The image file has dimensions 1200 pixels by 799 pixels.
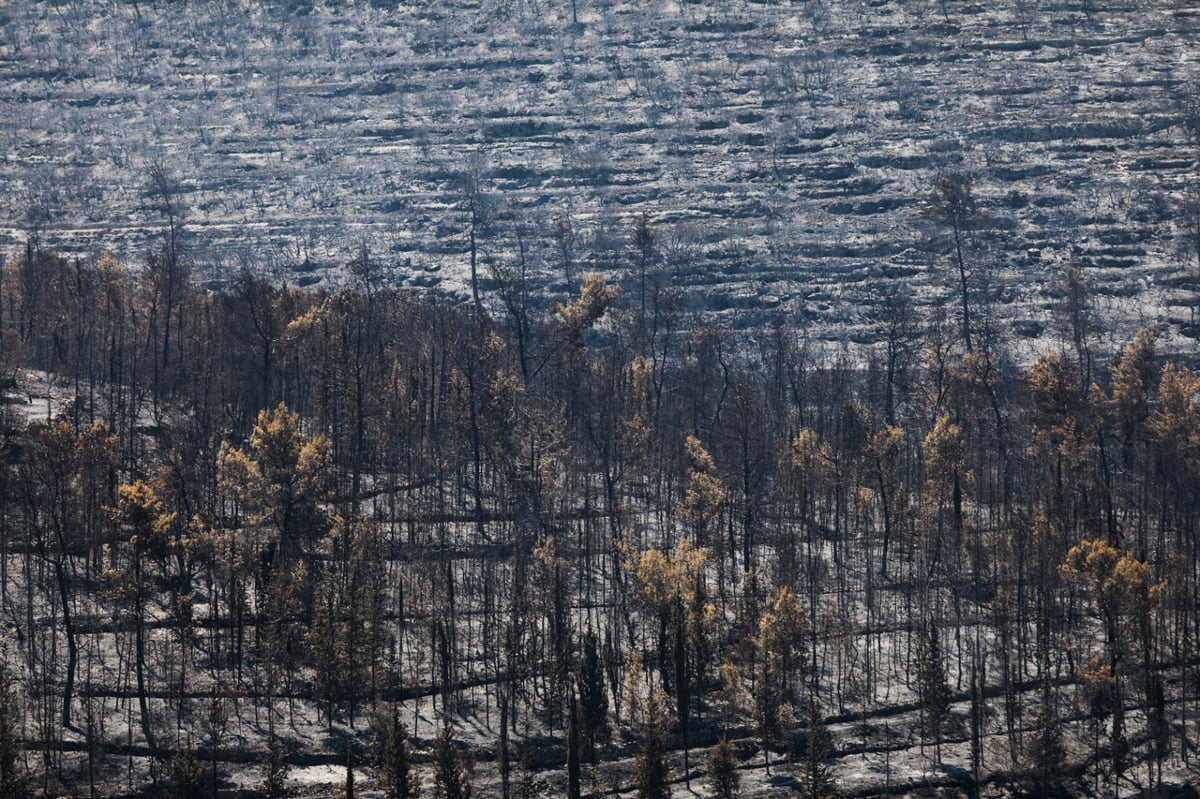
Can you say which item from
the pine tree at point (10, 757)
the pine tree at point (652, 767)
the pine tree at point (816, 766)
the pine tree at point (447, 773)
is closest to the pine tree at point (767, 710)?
the pine tree at point (816, 766)

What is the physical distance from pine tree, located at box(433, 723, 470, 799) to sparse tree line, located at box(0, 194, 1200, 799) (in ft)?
0.73

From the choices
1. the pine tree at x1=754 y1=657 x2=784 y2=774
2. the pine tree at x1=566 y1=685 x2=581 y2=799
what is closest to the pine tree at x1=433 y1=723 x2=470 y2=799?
the pine tree at x1=566 y1=685 x2=581 y2=799

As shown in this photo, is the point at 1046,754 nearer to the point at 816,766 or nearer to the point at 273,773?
the point at 816,766

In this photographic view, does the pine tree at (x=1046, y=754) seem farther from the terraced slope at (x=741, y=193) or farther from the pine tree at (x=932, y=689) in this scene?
the terraced slope at (x=741, y=193)

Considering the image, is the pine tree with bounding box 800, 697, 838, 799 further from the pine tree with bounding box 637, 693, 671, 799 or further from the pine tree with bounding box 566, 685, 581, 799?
the pine tree with bounding box 566, 685, 581, 799

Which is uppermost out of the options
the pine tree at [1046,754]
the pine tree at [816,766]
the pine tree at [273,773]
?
the pine tree at [273,773]

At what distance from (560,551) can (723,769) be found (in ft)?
97.8

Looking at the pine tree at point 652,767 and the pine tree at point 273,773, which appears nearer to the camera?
the pine tree at point 273,773

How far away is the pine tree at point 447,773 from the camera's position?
68.2m

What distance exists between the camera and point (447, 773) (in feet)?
226

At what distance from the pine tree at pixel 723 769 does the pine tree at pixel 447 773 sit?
10.0 meters

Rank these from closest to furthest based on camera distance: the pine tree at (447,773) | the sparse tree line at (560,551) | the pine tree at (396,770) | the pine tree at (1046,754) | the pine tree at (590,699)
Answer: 1. the pine tree at (396,770)
2. the pine tree at (447,773)
3. the pine tree at (1046,754)
4. the pine tree at (590,699)
5. the sparse tree line at (560,551)

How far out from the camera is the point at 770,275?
534 feet

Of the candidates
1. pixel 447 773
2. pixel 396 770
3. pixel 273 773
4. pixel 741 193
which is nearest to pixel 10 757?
pixel 273 773
